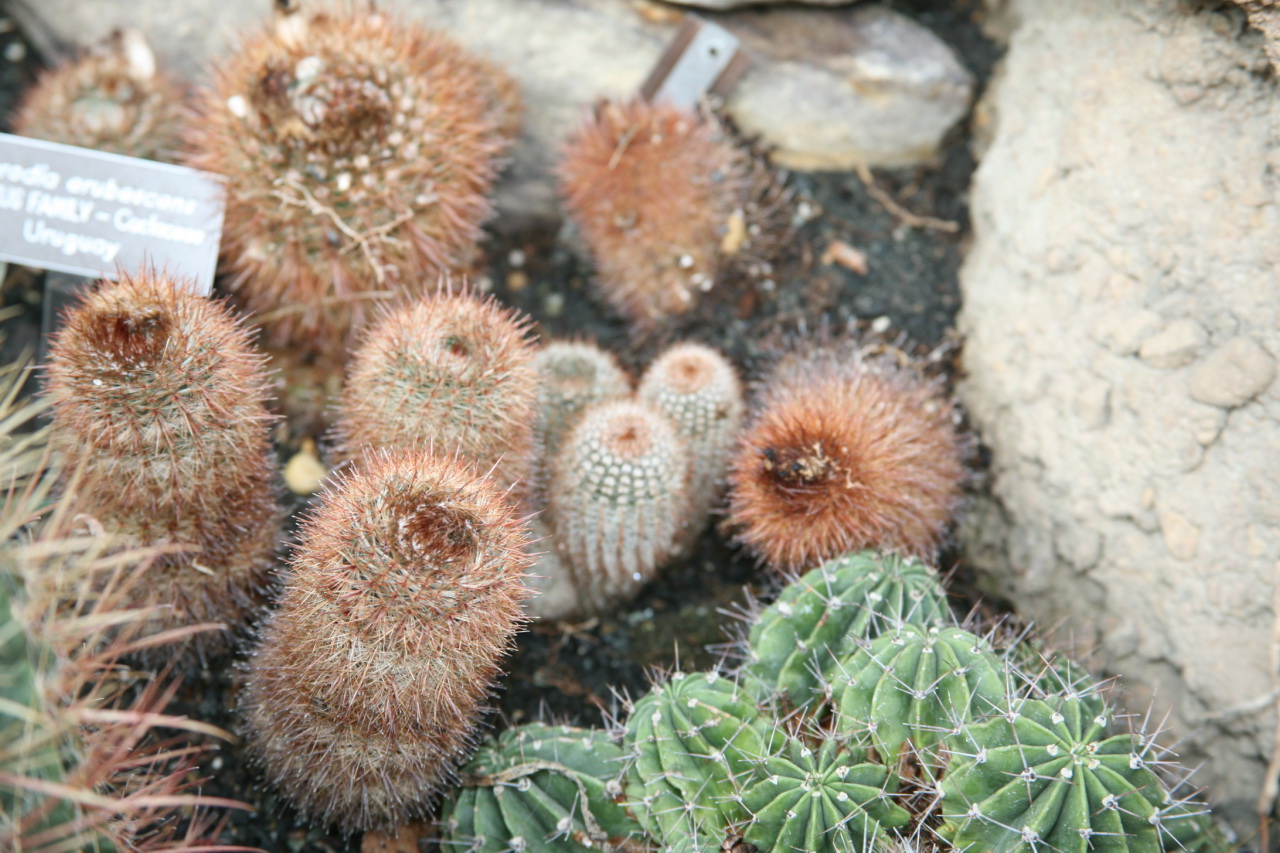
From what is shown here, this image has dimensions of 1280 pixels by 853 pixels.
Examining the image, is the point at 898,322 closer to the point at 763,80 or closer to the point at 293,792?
the point at 763,80

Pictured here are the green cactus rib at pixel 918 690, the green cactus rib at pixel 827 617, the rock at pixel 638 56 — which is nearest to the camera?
the green cactus rib at pixel 918 690

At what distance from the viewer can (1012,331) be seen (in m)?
Answer: 2.92

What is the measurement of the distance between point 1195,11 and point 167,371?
2.80 metres

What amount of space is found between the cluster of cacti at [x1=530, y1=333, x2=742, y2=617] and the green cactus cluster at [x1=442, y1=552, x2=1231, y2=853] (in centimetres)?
43

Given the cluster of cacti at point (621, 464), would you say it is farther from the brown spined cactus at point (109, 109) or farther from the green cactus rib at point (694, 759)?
the brown spined cactus at point (109, 109)

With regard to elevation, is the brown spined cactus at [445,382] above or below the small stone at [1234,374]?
below

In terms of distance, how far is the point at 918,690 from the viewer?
187 centimetres

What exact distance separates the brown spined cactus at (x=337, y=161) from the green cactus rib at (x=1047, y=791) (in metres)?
1.85

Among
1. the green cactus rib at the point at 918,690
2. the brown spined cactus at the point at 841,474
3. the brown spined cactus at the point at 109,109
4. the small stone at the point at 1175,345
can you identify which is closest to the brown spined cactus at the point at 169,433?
the brown spined cactus at the point at 109,109

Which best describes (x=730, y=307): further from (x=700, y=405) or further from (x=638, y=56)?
(x=638, y=56)

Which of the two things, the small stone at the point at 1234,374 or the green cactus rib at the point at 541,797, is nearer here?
the green cactus rib at the point at 541,797

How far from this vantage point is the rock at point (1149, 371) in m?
2.30

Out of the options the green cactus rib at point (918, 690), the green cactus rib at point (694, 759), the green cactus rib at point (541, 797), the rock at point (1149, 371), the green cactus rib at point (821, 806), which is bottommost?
the green cactus rib at point (541, 797)

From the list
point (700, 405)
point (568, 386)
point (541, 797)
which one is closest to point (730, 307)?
point (700, 405)
